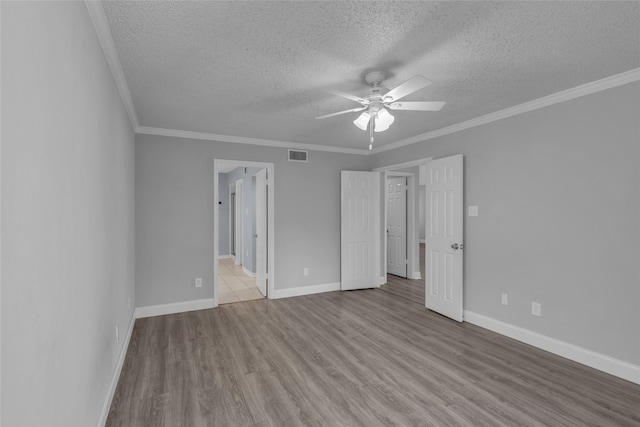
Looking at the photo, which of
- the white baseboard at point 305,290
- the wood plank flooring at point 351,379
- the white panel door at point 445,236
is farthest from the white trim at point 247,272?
the white panel door at point 445,236

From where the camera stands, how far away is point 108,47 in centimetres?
201

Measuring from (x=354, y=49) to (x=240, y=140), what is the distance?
9.34ft

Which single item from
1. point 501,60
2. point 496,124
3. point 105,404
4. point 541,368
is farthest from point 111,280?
point 496,124

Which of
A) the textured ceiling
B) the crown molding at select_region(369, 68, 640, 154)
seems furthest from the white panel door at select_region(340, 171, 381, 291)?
the textured ceiling

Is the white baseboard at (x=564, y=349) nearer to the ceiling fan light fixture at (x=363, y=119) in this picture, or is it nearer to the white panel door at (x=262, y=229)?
the ceiling fan light fixture at (x=363, y=119)

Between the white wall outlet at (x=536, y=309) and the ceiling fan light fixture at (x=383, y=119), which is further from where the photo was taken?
the white wall outlet at (x=536, y=309)

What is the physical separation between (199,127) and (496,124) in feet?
12.0

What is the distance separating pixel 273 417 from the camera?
2.09 metres

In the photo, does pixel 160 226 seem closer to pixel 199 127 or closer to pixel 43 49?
pixel 199 127

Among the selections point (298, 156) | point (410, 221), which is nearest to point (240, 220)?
point (298, 156)

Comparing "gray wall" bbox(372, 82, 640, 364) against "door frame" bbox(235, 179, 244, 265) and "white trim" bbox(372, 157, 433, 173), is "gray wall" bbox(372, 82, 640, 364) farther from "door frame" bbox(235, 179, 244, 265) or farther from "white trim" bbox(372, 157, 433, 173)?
"door frame" bbox(235, 179, 244, 265)

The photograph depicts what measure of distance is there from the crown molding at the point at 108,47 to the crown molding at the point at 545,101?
363 centimetres

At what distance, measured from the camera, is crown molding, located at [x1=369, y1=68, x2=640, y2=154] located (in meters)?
2.52

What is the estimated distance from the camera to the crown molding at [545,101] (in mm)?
2516
